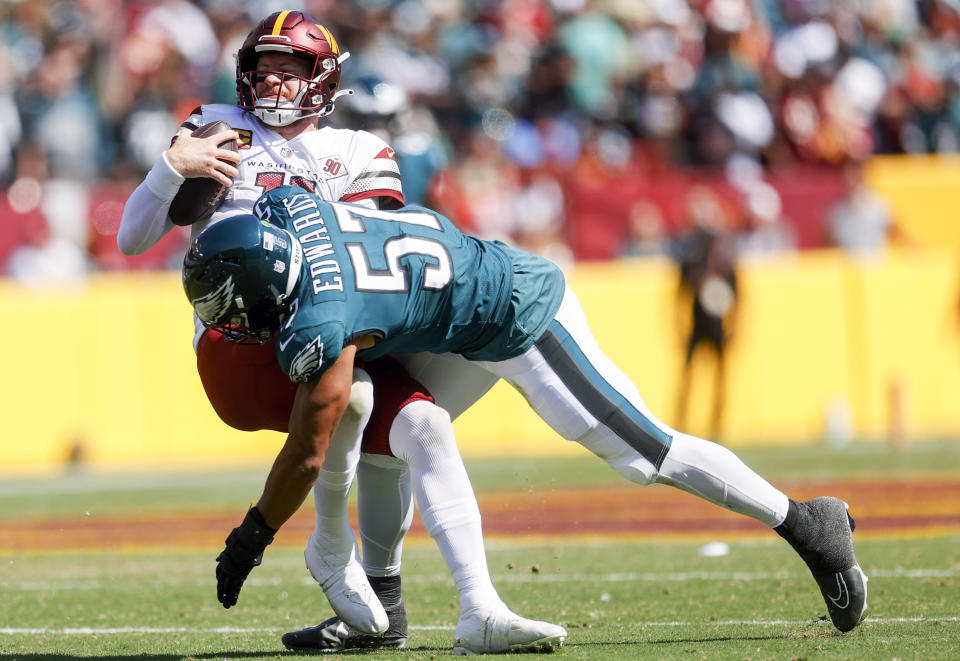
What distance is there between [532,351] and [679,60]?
32.0ft

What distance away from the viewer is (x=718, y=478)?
3.91 meters

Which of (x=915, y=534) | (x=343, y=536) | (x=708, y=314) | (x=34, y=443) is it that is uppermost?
(x=343, y=536)

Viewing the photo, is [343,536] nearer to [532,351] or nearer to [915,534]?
[532,351]

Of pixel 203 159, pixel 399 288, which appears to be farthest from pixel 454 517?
pixel 203 159

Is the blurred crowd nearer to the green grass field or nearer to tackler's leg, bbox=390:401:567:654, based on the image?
the green grass field

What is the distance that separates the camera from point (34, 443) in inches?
415

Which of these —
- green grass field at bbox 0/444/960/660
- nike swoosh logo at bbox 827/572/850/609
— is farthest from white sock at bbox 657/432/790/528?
green grass field at bbox 0/444/960/660

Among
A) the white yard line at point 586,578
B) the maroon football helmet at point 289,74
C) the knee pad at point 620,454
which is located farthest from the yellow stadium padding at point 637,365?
the knee pad at point 620,454

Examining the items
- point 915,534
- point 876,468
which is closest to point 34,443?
point 876,468

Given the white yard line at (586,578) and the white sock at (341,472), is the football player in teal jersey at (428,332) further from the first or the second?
the white yard line at (586,578)

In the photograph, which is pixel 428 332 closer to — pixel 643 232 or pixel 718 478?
pixel 718 478

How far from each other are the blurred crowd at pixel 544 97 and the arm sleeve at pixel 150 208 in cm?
656

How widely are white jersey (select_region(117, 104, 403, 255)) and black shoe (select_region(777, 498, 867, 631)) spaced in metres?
1.42

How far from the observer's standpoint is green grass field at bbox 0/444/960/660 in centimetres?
393
